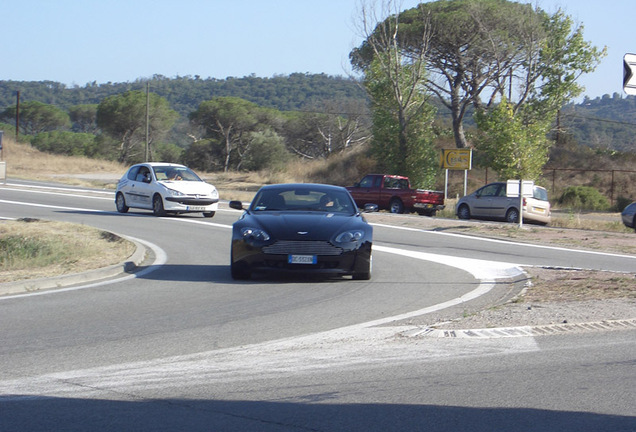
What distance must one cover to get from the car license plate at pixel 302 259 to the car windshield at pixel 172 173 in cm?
1364

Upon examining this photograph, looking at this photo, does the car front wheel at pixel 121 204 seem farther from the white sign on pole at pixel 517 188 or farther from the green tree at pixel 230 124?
the green tree at pixel 230 124

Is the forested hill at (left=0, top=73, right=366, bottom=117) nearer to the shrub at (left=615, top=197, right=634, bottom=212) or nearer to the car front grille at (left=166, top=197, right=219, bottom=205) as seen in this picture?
the shrub at (left=615, top=197, right=634, bottom=212)

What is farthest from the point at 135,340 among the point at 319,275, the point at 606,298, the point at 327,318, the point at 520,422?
the point at 606,298

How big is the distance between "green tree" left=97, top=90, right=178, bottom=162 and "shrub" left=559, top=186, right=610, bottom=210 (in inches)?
1804

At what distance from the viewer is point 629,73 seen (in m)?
9.30

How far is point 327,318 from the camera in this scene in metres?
8.56

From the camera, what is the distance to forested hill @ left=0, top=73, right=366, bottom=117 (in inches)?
4998

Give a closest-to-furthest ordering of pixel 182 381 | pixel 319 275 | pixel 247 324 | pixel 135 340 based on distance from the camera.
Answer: pixel 182 381 → pixel 135 340 → pixel 247 324 → pixel 319 275

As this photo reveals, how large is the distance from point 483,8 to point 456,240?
35133 mm

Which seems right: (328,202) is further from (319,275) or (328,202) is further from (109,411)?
(109,411)

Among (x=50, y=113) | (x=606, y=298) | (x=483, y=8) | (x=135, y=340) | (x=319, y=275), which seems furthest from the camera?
(x=50, y=113)

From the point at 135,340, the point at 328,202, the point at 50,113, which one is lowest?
the point at 135,340

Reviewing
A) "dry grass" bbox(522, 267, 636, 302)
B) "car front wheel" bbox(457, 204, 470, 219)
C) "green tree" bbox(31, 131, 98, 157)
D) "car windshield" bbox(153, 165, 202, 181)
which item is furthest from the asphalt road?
"green tree" bbox(31, 131, 98, 157)

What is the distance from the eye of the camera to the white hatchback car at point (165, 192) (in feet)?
75.4
